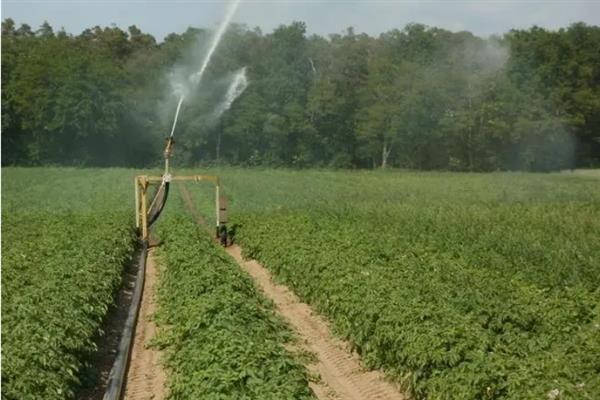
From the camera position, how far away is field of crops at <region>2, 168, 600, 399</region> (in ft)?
24.4

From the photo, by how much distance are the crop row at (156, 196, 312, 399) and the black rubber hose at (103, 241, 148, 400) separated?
448 millimetres

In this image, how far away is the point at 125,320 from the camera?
12.2 meters

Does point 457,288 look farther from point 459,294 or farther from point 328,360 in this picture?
point 328,360

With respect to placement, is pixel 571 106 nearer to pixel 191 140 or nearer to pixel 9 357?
pixel 191 140

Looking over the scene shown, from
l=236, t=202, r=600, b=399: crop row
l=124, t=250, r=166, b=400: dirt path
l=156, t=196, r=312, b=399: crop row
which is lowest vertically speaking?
l=124, t=250, r=166, b=400: dirt path

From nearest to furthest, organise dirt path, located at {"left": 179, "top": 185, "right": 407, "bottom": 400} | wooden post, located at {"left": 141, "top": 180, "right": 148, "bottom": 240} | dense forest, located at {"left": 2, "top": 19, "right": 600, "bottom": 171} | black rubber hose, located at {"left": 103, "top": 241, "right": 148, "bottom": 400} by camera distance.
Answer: black rubber hose, located at {"left": 103, "top": 241, "right": 148, "bottom": 400} < dirt path, located at {"left": 179, "top": 185, "right": 407, "bottom": 400} < wooden post, located at {"left": 141, "top": 180, "right": 148, "bottom": 240} < dense forest, located at {"left": 2, "top": 19, "right": 600, "bottom": 171}

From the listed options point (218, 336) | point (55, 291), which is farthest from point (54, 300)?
point (218, 336)

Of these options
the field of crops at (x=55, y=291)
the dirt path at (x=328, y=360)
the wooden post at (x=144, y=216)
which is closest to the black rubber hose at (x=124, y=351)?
the field of crops at (x=55, y=291)

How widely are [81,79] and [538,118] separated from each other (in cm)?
4226

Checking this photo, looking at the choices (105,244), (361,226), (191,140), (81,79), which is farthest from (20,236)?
(81,79)

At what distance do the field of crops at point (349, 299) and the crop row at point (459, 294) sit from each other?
0.03 meters

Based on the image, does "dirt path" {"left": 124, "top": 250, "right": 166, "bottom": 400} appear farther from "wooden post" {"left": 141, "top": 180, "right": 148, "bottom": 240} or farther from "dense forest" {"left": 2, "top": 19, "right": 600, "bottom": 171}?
"dense forest" {"left": 2, "top": 19, "right": 600, "bottom": 171}

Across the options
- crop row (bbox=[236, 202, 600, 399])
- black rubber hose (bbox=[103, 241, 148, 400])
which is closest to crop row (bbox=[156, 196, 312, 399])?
black rubber hose (bbox=[103, 241, 148, 400])

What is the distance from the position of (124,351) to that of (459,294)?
473 cm
